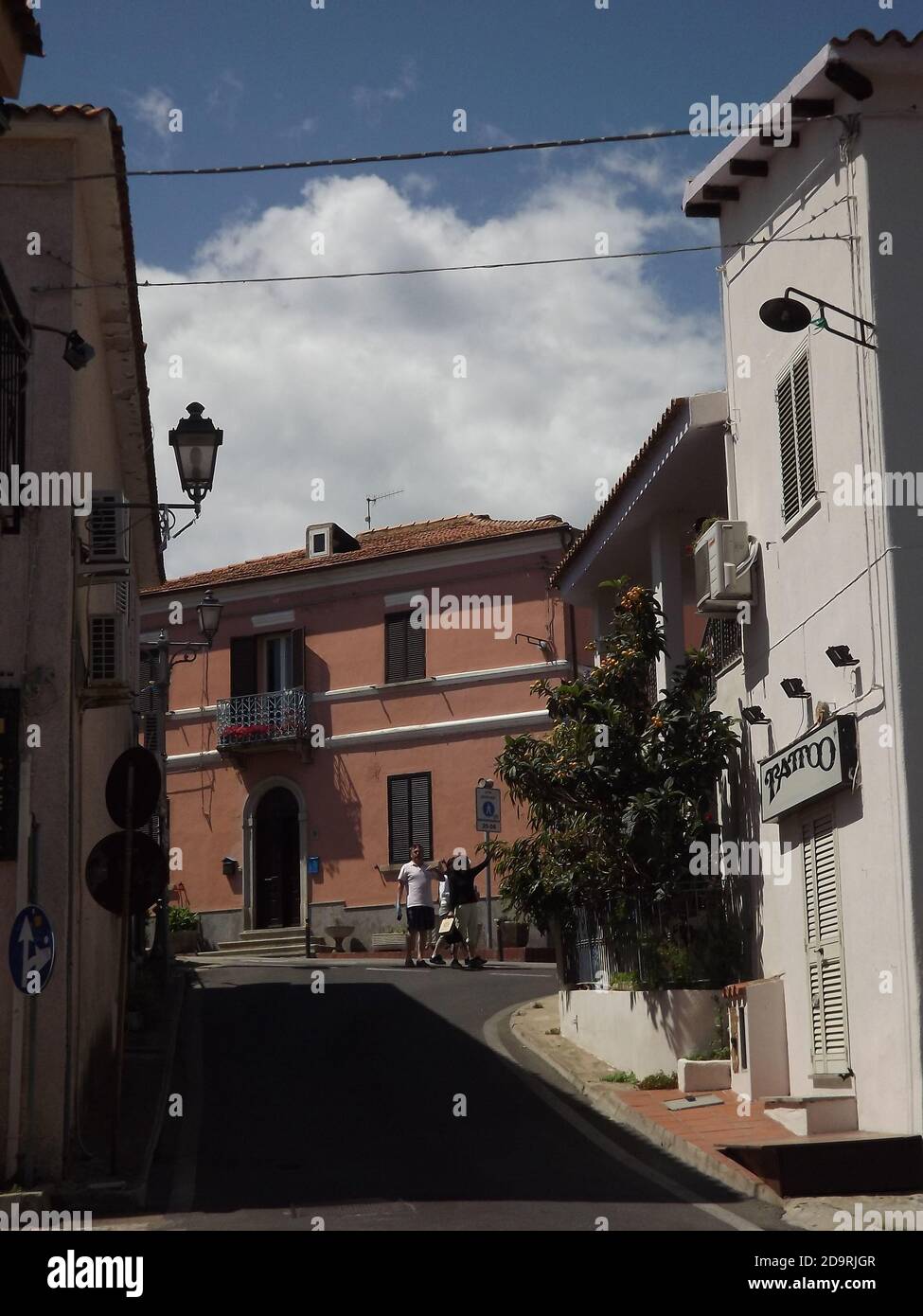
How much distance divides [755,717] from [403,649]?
1946cm

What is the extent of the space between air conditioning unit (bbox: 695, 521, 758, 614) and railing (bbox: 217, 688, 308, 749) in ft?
64.8

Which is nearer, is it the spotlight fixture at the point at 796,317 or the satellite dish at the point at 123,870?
the satellite dish at the point at 123,870

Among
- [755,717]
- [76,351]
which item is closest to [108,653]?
[76,351]

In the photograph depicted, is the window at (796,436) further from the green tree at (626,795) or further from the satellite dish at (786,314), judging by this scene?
the green tree at (626,795)

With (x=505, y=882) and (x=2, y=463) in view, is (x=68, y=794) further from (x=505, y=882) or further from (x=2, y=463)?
(x=505, y=882)

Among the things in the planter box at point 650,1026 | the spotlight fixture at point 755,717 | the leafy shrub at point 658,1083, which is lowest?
the leafy shrub at point 658,1083

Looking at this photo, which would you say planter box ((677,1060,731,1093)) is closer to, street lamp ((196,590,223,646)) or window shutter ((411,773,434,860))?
street lamp ((196,590,223,646))

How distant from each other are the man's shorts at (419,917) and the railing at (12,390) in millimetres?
12799

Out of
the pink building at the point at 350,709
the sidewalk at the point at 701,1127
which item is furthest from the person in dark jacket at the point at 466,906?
the pink building at the point at 350,709

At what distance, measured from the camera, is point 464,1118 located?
12.9m

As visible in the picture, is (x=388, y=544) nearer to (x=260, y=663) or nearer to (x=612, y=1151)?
(x=260, y=663)

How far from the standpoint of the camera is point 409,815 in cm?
3234

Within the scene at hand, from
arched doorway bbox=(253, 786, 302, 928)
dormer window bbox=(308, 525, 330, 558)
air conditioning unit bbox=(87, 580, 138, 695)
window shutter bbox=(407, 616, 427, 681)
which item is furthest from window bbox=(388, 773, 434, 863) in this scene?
air conditioning unit bbox=(87, 580, 138, 695)

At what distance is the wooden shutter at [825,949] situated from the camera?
1202 centimetres
